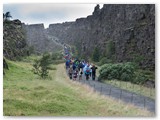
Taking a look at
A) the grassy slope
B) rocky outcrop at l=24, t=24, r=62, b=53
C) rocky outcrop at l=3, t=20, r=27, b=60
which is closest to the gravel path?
the grassy slope

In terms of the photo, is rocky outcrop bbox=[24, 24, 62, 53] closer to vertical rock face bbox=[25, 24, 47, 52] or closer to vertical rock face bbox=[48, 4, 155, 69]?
vertical rock face bbox=[25, 24, 47, 52]

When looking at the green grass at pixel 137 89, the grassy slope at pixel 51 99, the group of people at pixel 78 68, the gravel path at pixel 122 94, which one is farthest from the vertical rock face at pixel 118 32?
the grassy slope at pixel 51 99

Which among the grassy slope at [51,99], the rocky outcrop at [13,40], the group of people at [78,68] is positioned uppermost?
the rocky outcrop at [13,40]

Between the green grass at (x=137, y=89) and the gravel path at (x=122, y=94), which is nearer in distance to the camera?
the gravel path at (x=122, y=94)

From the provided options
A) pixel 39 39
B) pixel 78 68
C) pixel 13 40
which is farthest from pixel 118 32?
pixel 13 40

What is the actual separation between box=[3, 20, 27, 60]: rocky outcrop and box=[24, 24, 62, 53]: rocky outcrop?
210 millimetres

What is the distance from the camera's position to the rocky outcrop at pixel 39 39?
12.3m

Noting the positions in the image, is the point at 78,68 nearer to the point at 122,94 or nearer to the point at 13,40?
the point at 122,94

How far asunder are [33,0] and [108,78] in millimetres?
3120

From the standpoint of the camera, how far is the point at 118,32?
12.4 metres

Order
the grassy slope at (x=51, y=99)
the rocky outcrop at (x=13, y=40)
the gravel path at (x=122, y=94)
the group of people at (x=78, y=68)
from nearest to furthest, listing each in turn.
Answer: the grassy slope at (x=51, y=99) < the gravel path at (x=122, y=94) < the rocky outcrop at (x=13, y=40) < the group of people at (x=78, y=68)

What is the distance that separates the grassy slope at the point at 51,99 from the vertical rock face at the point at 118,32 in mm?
1085

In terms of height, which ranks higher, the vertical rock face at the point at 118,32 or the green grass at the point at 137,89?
the vertical rock face at the point at 118,32

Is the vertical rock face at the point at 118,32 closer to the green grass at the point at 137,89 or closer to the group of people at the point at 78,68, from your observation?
the group of people at the point at 78,68
